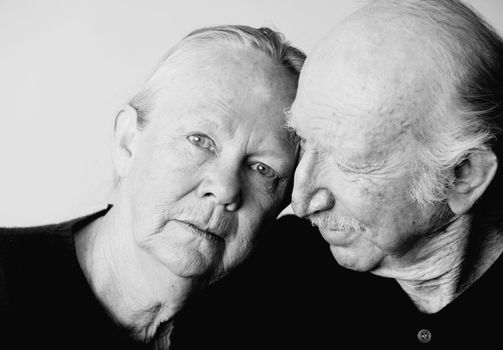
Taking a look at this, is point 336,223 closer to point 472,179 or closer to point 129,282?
point 472,179

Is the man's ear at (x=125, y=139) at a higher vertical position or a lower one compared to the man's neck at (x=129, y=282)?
higher

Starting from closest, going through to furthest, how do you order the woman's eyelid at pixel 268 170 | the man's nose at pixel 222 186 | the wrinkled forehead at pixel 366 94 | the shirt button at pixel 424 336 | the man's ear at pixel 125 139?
the wrinkled forehead at pixel 366 94 < the shirt button at pixel 424 336 < the man's nose at pixel 222 186 < the woman's eyelid at pixel 268 170 < the man's ear at pixel 125 139

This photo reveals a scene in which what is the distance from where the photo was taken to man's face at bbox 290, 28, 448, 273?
1695 millimetres

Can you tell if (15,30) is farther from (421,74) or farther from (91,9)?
(421,74)

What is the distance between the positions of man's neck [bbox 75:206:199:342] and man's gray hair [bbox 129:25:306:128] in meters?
0.39

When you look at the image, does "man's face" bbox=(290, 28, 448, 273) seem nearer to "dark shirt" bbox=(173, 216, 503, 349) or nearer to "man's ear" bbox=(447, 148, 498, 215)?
"man's ear" bbox=(447, 148, 498, 215)

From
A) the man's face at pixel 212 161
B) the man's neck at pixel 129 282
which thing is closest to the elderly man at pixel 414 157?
the man's face at pixel 212 161

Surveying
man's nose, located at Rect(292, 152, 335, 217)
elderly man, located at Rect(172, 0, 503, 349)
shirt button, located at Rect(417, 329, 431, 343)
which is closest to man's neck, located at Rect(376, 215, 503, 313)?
elderly man, located at Rect(172, 0, 503, 349)

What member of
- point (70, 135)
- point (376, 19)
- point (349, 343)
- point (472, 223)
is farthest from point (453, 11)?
point (70, 135)

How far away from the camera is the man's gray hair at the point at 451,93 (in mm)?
1700

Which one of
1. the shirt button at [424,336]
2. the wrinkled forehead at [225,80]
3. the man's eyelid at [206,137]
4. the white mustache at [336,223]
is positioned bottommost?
the shirt button at [424,336]

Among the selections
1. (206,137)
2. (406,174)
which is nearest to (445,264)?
(406,174)

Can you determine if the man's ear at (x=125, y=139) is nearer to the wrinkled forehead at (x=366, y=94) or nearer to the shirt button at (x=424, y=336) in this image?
the wrinkled forehead at (x=366, y=94)

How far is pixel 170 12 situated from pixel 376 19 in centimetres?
174
